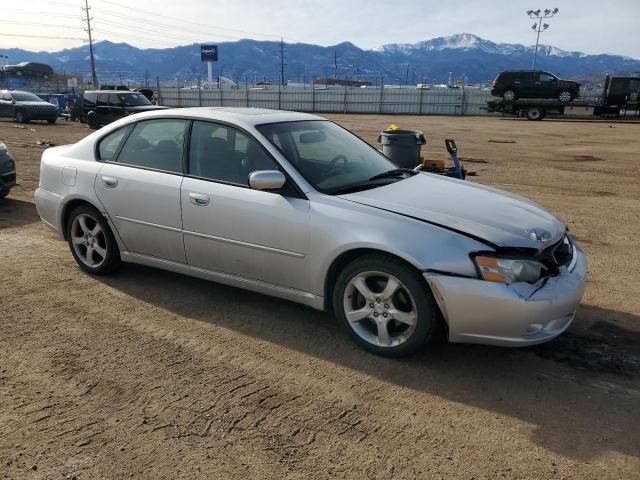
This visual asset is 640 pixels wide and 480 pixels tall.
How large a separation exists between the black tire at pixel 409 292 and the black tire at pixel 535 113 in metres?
32.1

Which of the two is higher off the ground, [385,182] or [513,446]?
[385,182]

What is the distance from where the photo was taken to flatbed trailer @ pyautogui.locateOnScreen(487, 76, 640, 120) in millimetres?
31641

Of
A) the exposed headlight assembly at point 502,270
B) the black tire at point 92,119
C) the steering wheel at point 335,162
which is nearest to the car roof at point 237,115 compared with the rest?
the steering wheel at point 335,162

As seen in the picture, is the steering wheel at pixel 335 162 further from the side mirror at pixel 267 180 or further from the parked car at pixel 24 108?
the parked car at pixel 24 108

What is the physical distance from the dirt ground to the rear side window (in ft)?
3.59

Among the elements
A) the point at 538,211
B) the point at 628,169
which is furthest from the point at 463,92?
the point at 538,211

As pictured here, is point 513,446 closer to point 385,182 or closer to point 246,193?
point 385,182

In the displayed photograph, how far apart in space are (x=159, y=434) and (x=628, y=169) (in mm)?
13109

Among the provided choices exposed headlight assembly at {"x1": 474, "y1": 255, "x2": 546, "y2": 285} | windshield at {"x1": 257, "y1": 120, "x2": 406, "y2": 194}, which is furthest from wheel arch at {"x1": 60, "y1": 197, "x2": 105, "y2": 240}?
exposed headlight assembly at {"x1": 474, "y1": 255, "x2": 546, "y2": 285}

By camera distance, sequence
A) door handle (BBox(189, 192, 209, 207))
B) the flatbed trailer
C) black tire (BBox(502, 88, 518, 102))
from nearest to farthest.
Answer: door handle (BBox(189, 192, 209, 207)) → the flatbed trailer → black tire (BBox(502, 88, 518, 102))

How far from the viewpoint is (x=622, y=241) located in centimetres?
638

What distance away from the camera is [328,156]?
4.30m

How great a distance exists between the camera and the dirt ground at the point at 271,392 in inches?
102

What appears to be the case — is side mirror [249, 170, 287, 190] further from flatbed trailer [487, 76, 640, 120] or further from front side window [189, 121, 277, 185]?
flatbed trailer [487, 76, 640, 120]
